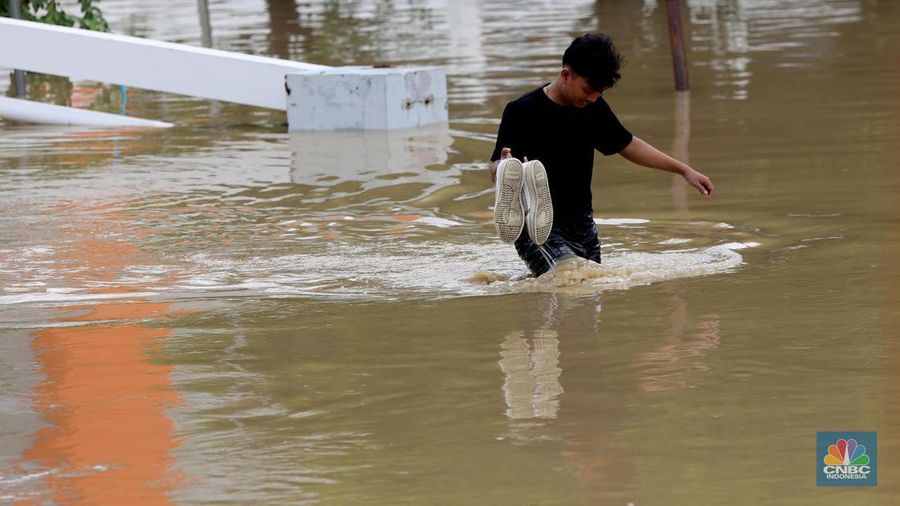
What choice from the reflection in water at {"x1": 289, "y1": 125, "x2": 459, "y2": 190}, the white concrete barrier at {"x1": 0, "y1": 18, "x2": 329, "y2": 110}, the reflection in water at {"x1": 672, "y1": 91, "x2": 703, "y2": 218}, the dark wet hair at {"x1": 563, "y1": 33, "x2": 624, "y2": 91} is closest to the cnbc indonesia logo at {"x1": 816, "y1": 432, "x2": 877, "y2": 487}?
the dark wet hair at {"x1": 563, "y1": 33, "x2": 624, "y2": 91}

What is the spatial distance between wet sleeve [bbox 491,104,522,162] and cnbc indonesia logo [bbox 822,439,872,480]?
2985mm

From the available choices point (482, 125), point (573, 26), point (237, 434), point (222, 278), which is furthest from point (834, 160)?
point (573, 26)

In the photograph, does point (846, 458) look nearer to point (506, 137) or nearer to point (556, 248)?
point (556, 248)

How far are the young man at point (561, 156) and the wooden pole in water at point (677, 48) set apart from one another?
8.41m

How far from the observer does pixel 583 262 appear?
25.3ft

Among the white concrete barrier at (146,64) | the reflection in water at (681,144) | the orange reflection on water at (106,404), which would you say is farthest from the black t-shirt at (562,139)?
the white concrete barrier at (146,64)

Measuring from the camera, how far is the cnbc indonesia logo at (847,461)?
15.3 feet

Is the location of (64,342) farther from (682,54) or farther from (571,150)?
(682,54)

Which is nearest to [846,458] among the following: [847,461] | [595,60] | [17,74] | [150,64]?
[847,461]

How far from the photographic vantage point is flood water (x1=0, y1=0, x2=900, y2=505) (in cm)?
489

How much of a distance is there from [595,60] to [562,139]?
63 cm

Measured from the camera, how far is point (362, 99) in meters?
14.3

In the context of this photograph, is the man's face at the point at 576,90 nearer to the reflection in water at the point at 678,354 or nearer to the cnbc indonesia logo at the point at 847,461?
the reflection in water at the point at 678,354

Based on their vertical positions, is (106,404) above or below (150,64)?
below
